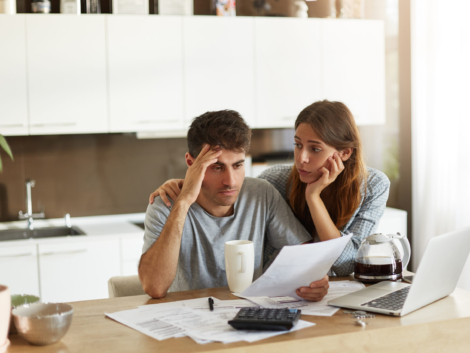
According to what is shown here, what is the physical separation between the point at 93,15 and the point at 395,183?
2450 mm

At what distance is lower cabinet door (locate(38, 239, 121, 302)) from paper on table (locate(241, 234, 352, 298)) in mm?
1745

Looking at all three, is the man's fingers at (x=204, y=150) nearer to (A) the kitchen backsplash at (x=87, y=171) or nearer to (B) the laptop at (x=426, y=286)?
(B) the laptop at (x=426, y=286)

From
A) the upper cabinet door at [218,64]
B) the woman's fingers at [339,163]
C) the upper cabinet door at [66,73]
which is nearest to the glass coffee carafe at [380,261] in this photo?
the woman's fingers at [339,163]

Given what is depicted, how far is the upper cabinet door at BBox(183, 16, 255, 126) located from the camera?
333cm

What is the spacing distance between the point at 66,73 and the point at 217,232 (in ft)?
5.77

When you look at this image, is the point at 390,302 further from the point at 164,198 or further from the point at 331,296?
the point at 164,198

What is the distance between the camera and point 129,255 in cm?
305

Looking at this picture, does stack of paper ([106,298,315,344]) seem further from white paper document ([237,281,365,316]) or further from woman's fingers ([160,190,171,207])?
woman's fingers ([160,190,171,207])

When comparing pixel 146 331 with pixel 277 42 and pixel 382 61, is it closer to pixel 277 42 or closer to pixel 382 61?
pixel 277 42

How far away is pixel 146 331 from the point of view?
4.08 feet

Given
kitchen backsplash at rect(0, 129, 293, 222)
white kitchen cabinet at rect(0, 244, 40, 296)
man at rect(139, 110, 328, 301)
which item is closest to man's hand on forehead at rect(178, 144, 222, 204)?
man at rect(139, 110, 328, 301)

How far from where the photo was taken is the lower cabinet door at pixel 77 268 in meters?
2.93

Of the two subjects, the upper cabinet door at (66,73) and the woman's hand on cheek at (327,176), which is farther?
the upper cabinet door at (66,73)

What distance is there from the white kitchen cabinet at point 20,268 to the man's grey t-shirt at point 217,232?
1362 millimetres
